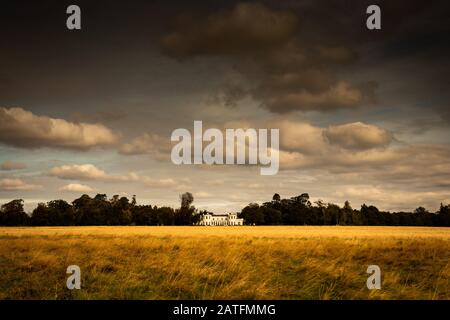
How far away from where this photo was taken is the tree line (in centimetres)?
10444

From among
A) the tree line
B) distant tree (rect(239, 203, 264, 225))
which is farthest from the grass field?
distant tree (rect(239, 203, 264, 225))

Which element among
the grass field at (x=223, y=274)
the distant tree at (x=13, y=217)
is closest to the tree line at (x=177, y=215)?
the distant tree at (x=13, y=217)

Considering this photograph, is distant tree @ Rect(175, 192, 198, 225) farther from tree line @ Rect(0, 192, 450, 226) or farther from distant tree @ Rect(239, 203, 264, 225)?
distant tree @ Rect(239, 203, 264, 225)

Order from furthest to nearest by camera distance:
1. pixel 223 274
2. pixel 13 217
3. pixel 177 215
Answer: pixel 177 215, pixel 13 217, pixel 223 274

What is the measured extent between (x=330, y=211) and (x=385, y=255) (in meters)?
110

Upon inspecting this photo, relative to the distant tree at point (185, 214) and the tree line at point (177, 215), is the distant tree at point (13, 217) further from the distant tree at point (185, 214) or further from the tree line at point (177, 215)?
the distant tree at point (185, 214)

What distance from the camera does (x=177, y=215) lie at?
393 ft

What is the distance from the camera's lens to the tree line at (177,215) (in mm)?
104438

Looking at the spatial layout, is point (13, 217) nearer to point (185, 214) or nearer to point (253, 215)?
point (185, 214)

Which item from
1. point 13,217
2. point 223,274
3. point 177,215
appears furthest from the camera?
point 177,215

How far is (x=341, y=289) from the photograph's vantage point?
11195 mm

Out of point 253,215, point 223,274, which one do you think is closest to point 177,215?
point 253,215
